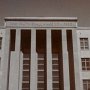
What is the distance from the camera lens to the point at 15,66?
27.4 m

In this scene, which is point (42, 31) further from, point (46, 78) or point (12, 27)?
point (46, 78)

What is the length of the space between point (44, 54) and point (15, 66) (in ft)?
13.8

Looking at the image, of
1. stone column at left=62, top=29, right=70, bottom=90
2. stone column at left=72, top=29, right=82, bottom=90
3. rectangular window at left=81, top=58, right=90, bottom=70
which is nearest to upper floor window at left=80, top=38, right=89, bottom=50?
stone column at left=72, top=29, right=82, bottom=90

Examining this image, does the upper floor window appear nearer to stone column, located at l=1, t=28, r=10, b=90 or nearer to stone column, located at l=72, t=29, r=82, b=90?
stone column, located at l=72, t=29, r=82, b=90

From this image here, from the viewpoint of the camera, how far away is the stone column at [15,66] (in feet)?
88.1

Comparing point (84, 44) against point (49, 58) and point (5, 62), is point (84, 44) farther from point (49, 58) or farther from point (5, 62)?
point (5, 62)

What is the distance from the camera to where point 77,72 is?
26.8m

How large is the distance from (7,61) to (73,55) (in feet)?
25.6

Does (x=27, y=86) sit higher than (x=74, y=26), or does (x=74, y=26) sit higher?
(x=74, y=26)

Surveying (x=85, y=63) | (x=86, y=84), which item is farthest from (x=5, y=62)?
(x=86, y=84)

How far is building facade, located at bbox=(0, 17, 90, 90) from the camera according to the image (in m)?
26.9

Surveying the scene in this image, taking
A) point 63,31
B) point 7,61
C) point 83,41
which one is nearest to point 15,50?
point 7,61

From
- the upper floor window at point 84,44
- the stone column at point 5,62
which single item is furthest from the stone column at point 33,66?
the upper floor window at point 84,44

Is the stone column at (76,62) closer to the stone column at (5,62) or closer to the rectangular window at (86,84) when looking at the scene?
the rectangular window at (86,84)
